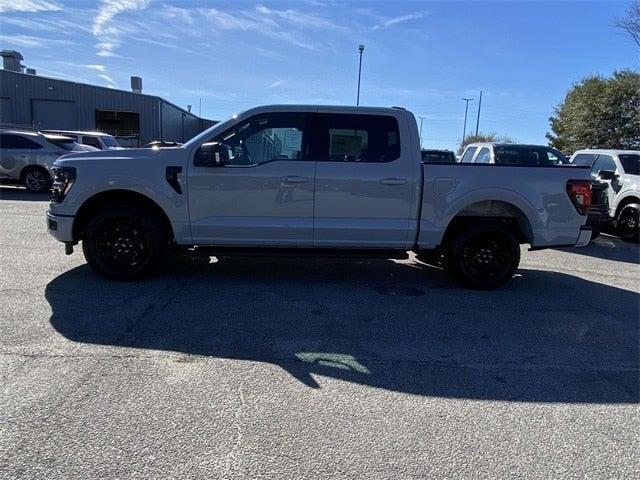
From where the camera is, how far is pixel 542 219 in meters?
6.08

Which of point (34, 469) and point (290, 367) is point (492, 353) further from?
point (34, 469)

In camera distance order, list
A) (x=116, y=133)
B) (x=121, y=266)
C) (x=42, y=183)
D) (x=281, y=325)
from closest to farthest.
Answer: (x=281, y=325)
(x=121, y=266)
(x=42, y=183)
(x=116, y=133)

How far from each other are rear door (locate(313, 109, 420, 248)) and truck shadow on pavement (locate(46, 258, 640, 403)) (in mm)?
702

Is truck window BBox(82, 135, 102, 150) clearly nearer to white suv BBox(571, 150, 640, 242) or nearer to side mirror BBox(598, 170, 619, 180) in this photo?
white suv BBox(571, 150, 640, 242)

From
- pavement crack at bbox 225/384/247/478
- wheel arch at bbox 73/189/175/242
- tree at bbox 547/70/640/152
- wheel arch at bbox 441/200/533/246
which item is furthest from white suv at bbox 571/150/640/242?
tree at bbox 547/70/640/152

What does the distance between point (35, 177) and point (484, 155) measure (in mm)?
12851

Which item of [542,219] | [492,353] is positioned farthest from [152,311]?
[542,219]

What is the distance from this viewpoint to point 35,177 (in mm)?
14844

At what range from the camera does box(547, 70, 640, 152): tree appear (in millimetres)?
33562

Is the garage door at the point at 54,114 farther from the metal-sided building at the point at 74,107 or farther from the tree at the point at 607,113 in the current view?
the tree at the point at 607,113

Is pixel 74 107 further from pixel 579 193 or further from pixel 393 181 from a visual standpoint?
pixel 579 193

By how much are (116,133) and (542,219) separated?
108ft

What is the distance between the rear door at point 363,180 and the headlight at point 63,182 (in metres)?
2.82

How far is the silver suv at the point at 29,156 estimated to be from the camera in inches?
576
